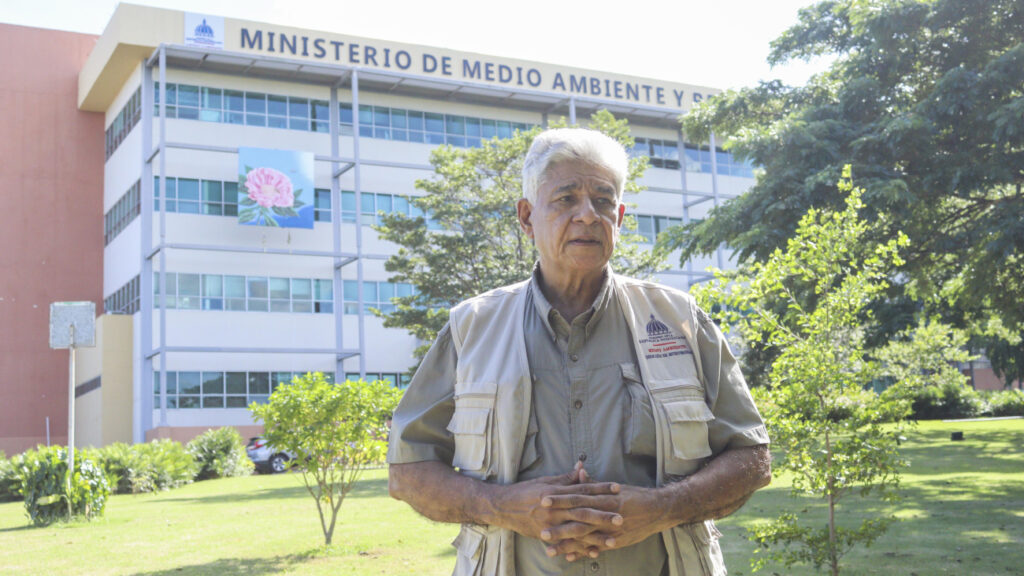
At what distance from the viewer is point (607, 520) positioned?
93.8 inches

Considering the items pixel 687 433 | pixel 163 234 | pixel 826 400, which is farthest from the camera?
pixel 163 234

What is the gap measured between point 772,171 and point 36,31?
3985cm

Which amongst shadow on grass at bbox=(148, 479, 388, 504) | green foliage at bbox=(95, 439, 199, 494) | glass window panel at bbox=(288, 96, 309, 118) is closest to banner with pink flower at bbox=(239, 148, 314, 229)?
glass window panel at bbox=(288, 96, 309, 118)

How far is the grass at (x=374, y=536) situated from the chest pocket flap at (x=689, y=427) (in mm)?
6114

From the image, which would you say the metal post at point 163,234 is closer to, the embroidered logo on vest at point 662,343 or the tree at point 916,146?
the tree at point 916,146

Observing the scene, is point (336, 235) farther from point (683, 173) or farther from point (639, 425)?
point (639, 425)

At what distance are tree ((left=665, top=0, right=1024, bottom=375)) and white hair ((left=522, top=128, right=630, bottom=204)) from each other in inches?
447

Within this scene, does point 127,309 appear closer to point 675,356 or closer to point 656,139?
point 656,139

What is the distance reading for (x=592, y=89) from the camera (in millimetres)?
46219

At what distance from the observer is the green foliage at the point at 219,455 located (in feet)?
92.2

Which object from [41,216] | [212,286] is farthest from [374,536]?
[41,216]

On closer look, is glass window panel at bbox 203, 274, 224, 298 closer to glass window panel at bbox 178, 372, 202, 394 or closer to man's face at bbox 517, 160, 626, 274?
glass window panel at bbox 178, 372, 202, 394

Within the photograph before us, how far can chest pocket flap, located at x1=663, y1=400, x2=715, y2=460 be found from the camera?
2.58 metres

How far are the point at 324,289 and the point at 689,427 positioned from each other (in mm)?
38734
